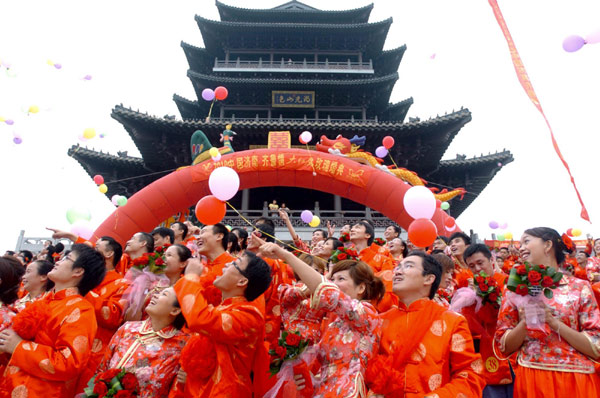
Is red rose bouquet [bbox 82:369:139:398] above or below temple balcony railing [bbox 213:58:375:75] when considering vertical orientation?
below

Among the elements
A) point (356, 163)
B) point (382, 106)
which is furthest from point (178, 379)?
point (382, 106)

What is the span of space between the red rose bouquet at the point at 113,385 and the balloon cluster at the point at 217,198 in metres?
1.54

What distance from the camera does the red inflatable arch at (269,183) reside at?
7.49 m

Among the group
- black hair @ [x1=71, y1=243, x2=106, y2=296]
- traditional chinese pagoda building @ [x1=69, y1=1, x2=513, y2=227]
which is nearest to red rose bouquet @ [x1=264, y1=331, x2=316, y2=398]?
black hair @ [x1=71, y1=243, x2=106, y2=296]

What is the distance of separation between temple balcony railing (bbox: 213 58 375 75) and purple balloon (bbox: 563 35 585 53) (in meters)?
13.0

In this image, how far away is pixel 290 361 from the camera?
1.88 metres

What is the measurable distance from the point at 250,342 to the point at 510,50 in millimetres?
2181

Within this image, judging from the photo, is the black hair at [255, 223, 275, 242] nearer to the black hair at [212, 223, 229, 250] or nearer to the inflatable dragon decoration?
the black hair at [212, 223, 229, 250]

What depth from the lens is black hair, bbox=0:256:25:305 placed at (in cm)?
246

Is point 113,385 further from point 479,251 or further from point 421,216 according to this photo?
point 421,216

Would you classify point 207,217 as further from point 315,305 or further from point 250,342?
point 315,305

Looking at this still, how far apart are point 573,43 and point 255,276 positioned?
82.4 inches

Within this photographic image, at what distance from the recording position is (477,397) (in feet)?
5.33

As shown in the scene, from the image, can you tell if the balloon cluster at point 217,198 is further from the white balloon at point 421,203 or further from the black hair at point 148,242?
the white balloon at point 421,203
